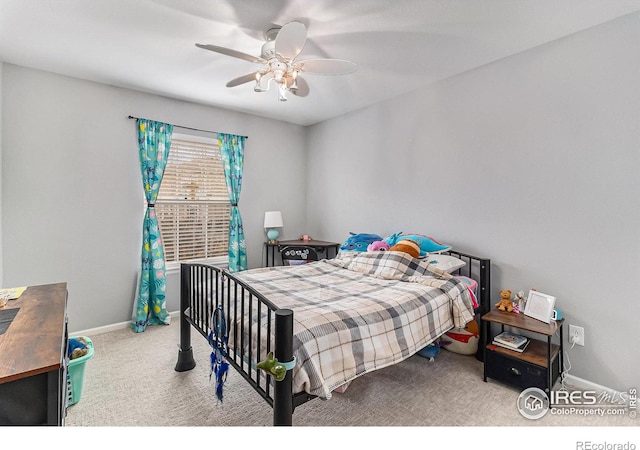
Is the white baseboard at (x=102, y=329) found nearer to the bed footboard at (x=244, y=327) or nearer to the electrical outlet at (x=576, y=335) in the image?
the bed footboard at (x=244, y=327)

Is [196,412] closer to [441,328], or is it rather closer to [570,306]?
[441,328]

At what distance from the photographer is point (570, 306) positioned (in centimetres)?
231

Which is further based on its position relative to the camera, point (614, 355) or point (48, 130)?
point (48, 130)

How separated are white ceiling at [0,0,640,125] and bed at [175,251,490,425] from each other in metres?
1.68

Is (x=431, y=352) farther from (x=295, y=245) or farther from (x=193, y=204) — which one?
(x=193, y=204)

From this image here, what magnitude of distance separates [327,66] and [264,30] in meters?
0.52

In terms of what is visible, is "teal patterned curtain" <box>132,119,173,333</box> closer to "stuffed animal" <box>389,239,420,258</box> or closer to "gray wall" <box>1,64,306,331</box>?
"gray wall" <box>1,64,306,331</box>

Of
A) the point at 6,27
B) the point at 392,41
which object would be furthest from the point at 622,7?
the point at 6,27

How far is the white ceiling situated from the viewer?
6.41 feet

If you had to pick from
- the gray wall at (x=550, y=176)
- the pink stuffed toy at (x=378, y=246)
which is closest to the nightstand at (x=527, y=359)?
the gray wall at (x=550, y=176)

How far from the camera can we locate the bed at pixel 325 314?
58.0 inches

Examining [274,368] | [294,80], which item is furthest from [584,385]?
[294,80]

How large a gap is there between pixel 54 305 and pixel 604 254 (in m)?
3.39

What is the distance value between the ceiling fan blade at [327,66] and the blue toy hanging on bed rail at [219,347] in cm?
171
